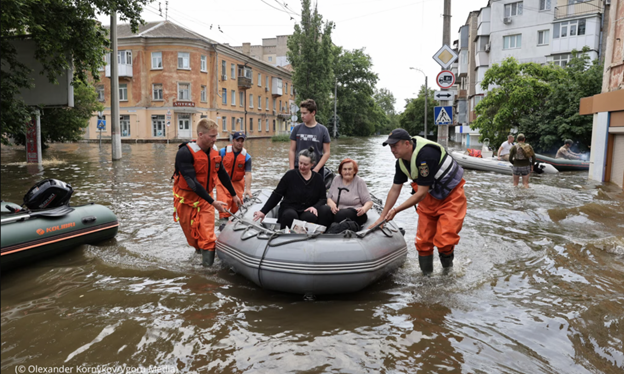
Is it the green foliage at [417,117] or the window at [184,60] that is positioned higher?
the window at [184,60]

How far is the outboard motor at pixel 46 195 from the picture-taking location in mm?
6094

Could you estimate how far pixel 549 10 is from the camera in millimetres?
34094

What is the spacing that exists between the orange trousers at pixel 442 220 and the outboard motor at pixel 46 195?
472cm

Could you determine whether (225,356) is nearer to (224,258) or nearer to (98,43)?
(224,258)

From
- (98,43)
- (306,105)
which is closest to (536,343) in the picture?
(306,105)

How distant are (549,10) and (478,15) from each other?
29.2ft

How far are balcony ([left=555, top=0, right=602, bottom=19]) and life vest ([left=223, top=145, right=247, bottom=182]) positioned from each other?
32.6m

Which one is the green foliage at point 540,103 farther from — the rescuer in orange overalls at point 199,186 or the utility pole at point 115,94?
the rescuer in orange overalls at point 199,186

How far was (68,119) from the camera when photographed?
21.7 meters

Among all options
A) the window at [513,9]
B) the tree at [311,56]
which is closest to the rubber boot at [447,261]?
the window at [513,9]

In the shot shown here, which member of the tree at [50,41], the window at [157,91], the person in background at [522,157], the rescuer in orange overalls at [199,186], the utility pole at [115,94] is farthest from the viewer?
the window at [157,91]

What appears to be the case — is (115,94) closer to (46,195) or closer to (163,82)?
(46,195)

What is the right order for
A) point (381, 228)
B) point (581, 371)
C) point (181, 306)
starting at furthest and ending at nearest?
1. point (381, 228)
2. point (181, 306)
3. point (581, 371)

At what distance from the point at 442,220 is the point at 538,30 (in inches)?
1399
